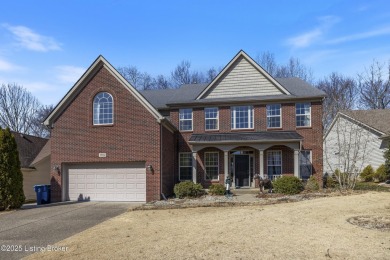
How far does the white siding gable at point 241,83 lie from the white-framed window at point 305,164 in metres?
4.50

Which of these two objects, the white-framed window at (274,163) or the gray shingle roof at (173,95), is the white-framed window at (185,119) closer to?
the gray shingle roof at (173,95)

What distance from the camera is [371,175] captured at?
2688 cm

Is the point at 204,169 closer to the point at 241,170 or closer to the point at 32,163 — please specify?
the point at 241,170

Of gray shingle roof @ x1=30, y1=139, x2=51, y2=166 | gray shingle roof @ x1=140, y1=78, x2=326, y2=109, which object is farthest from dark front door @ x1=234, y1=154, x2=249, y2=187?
gray shingle roof @ x1=30, y1=139, x2=51, y2=166

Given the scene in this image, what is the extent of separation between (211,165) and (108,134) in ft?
23.0

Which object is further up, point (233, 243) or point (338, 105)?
point (338, 105)

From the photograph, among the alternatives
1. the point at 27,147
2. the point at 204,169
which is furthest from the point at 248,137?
the point at 27,147

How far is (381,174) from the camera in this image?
25.8 metres

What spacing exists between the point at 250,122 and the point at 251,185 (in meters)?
4.07

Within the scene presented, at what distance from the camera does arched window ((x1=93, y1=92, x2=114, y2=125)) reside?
19.3 m

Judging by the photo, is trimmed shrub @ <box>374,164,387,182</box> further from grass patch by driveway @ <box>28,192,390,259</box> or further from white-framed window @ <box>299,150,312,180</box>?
grass patch by driveway @ <box>28,192,390,259</box>

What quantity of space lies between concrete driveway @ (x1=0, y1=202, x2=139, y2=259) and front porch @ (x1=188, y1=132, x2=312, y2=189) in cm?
718

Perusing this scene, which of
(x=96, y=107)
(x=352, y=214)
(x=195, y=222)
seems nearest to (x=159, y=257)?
(x=195, y=222)

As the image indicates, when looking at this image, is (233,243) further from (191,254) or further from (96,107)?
(96,107)
